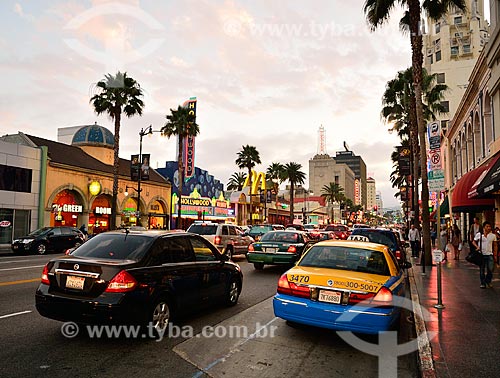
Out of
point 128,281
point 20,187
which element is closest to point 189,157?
point 20,187

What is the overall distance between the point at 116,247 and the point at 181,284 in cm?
119

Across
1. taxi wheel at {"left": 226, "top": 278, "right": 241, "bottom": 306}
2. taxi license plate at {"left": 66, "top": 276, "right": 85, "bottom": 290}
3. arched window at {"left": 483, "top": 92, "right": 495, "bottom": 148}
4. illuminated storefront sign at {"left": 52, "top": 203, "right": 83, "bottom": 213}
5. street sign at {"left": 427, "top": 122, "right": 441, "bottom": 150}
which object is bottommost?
taxi wheel at {"left": 226, "top": 278, "right": 241, "bottom": 306}

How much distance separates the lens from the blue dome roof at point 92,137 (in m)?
43.2

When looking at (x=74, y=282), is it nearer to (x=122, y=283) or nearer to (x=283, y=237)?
(x=122, y=283)

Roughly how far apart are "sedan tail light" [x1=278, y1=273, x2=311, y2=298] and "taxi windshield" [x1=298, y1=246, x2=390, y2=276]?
0.69 metres

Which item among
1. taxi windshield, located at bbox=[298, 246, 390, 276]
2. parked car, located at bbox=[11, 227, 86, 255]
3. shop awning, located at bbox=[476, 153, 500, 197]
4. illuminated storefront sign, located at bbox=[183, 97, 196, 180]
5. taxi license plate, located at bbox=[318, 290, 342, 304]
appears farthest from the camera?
illuminated storefront sign, located at bbox=[183, 97, 196, 180]

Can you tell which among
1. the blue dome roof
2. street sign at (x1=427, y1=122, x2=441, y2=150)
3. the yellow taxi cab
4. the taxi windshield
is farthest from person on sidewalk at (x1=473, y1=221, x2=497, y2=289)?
the blue dome roof

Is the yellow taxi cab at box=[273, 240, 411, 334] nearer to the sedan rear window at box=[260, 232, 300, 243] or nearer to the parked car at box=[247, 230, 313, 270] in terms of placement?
the parked car at box=[247, 230, 313, 270]

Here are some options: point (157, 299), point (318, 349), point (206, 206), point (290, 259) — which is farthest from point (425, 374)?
point (206, 206)

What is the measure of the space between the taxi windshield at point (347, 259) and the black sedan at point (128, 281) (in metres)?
1.98

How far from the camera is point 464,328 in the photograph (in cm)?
697

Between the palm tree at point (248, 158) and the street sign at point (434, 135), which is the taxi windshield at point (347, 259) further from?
the palm tree at point (248, 158)

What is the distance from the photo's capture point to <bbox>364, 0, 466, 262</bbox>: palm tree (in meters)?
17.7

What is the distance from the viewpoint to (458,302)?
9281 mm
